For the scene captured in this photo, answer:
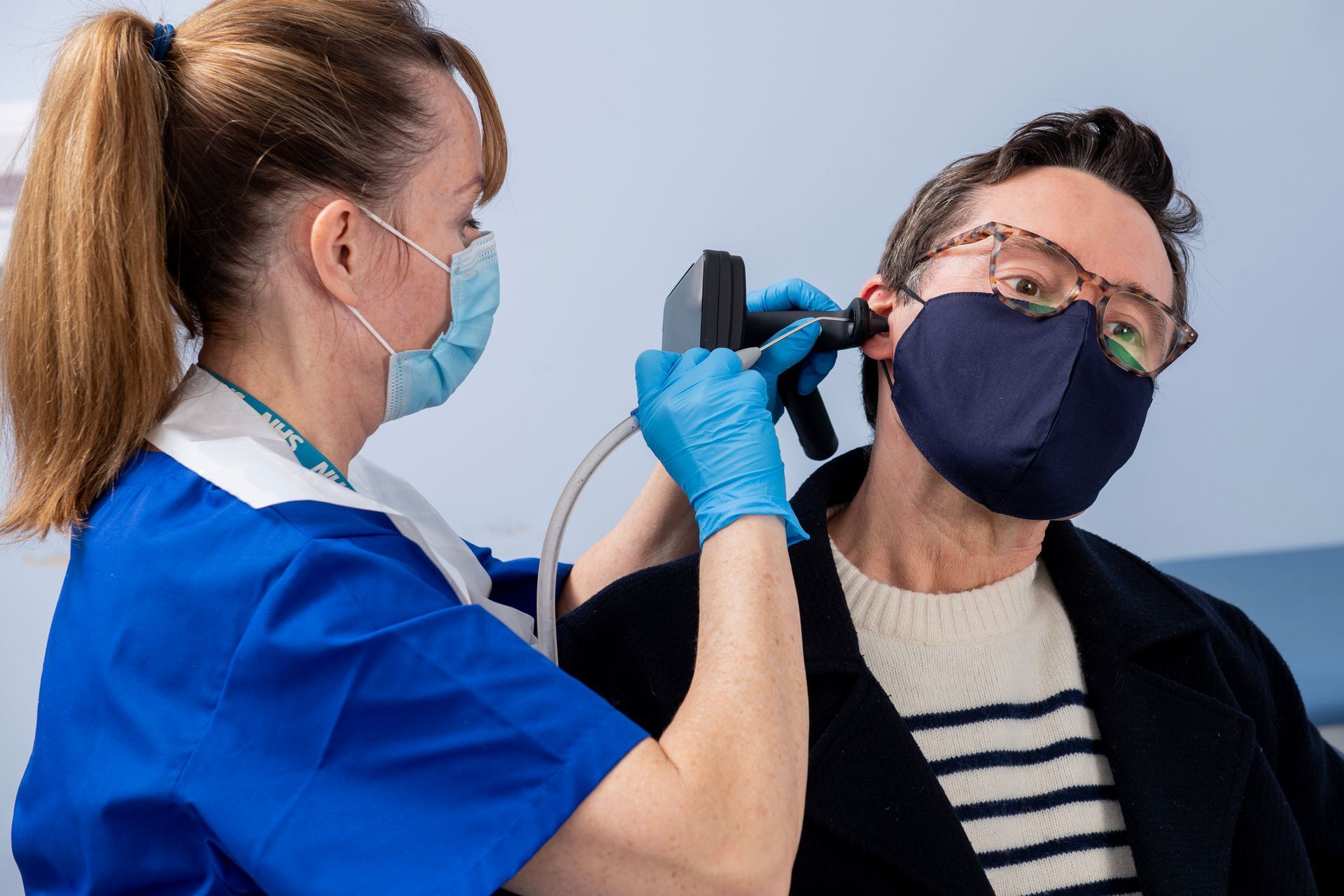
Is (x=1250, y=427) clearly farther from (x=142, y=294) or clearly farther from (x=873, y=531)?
(x=142, y=294)

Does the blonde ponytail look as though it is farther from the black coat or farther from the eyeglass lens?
the eyeglass lens

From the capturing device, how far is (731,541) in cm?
98

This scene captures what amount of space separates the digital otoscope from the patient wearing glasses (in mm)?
57

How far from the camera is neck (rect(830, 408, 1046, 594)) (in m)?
1.24

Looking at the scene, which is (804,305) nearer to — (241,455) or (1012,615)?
(1012,615)

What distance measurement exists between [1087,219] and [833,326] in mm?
309

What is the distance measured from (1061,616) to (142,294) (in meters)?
1.07

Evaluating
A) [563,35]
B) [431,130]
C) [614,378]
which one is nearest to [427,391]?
[431,130]

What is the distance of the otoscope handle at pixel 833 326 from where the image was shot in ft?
4.15

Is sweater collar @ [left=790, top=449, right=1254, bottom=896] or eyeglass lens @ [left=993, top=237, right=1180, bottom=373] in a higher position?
eyeglass lens @ [left=993, top=237, right=1180, bottom=373]

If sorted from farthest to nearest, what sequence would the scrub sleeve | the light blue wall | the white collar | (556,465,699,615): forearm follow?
the light blue wall → (556,465,699,615): forearm → the white collar → the scrub sleeve

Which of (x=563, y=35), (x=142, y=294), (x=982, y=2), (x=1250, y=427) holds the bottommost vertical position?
(x=142, y=294)

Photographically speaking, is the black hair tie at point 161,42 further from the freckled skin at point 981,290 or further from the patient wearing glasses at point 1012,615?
the freckled skin at point 981,290

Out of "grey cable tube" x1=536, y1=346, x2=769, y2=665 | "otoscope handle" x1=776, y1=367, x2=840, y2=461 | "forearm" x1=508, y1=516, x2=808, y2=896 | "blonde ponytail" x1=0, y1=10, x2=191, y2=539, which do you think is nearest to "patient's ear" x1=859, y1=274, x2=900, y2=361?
"otoscope handle" x1=776, y1=367, x2=840, y2=461
